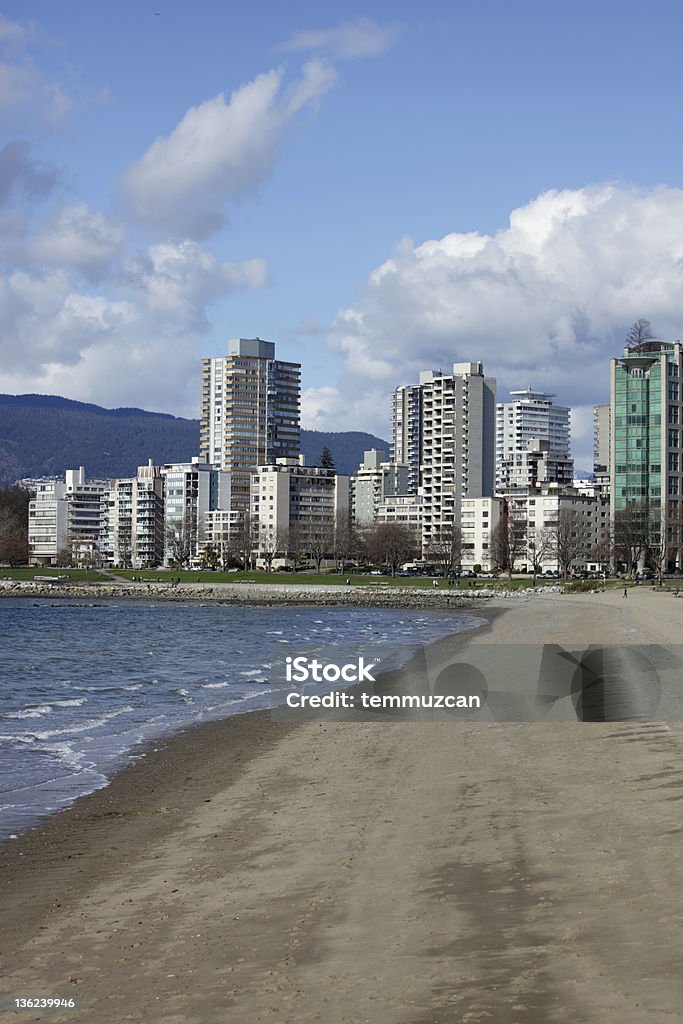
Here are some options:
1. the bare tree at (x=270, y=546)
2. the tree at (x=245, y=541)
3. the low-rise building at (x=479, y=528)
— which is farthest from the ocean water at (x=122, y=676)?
the low-rise building at (x=479, y=528)

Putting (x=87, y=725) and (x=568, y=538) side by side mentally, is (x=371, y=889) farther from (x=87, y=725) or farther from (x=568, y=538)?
(x=568, y=538)

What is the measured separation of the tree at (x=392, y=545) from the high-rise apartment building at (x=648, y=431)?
3266 centimetres

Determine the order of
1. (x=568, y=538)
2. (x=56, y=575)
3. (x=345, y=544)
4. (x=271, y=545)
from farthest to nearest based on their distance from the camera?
(x=271, y=545) < (x=345, y=544) < (x=56, y=575) < (x=568, y=538)

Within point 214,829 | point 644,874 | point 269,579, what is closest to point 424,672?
point 214,829

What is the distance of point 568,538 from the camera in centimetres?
15225

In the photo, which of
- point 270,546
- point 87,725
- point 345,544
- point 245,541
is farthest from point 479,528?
point 87,725

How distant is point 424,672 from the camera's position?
34.5 m

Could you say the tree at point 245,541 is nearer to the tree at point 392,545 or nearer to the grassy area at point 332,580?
the grassy area at point 332,580

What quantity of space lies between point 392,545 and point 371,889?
155903mm

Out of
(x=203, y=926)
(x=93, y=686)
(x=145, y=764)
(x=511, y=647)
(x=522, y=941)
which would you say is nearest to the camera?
(x=522, y=941)

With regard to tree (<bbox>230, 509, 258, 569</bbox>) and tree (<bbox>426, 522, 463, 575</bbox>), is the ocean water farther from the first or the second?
tree (<bbox>230, 509, 258, 569</bbox>)

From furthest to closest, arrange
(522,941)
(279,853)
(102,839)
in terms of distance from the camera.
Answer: (102,839) < (279,853) < (522,941)

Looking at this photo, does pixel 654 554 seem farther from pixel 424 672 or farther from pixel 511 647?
pixel 424 672

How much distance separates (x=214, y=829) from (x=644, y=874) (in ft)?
19.1
